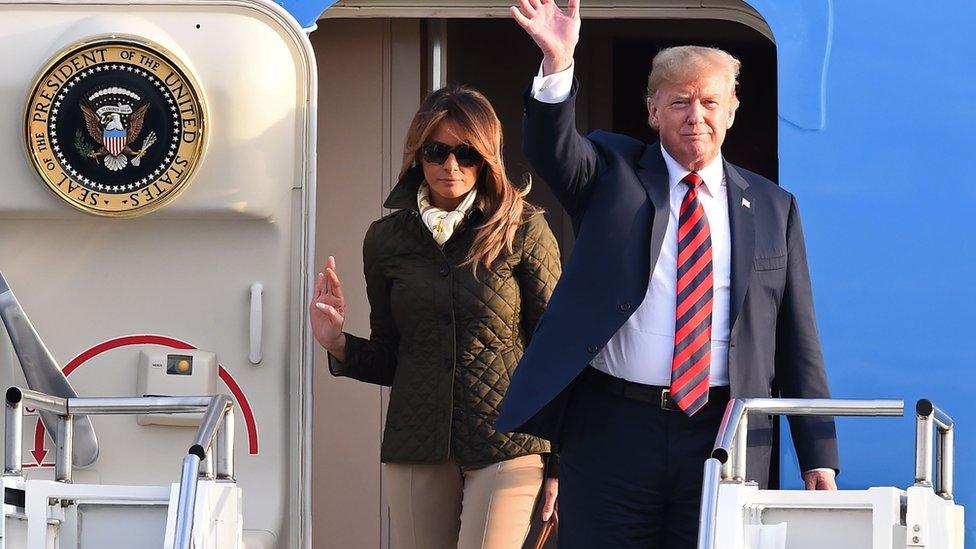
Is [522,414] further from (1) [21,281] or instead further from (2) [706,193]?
(1) [21,281]

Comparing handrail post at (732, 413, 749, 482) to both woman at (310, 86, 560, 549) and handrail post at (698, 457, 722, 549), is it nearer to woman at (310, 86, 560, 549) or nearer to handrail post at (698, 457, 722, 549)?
handrail post at (698, 457, 722, 549)

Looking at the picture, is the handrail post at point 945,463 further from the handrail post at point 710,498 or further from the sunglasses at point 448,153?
the sunglasses at point 448,153

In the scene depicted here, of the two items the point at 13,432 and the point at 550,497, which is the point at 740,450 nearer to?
the point at 550,497

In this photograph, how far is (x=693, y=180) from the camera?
11.1ft

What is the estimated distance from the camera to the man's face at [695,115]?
3320 millimetres

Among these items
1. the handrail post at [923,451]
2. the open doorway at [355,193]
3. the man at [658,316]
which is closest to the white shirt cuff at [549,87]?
the man at [658,316]

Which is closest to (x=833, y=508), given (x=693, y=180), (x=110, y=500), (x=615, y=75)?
(x=693, y=180)

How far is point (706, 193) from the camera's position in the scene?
340 cm

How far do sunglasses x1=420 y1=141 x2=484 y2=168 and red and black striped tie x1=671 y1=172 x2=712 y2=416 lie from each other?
72 cm

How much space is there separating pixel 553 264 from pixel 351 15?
104cm

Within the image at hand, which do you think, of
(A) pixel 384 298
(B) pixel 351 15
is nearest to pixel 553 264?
(A) pixel 384 298

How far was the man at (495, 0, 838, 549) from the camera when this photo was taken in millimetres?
3262

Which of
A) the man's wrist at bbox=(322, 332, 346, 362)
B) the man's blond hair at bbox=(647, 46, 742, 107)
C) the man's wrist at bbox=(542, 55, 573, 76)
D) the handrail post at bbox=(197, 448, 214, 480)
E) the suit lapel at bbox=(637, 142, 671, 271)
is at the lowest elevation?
the handrail post at bbox=(197, 448, 214, 480)

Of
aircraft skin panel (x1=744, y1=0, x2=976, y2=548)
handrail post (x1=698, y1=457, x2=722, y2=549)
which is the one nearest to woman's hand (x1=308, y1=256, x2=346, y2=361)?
aircraft skin panel (x1=744, y1=0, x2=976, y2=548)
